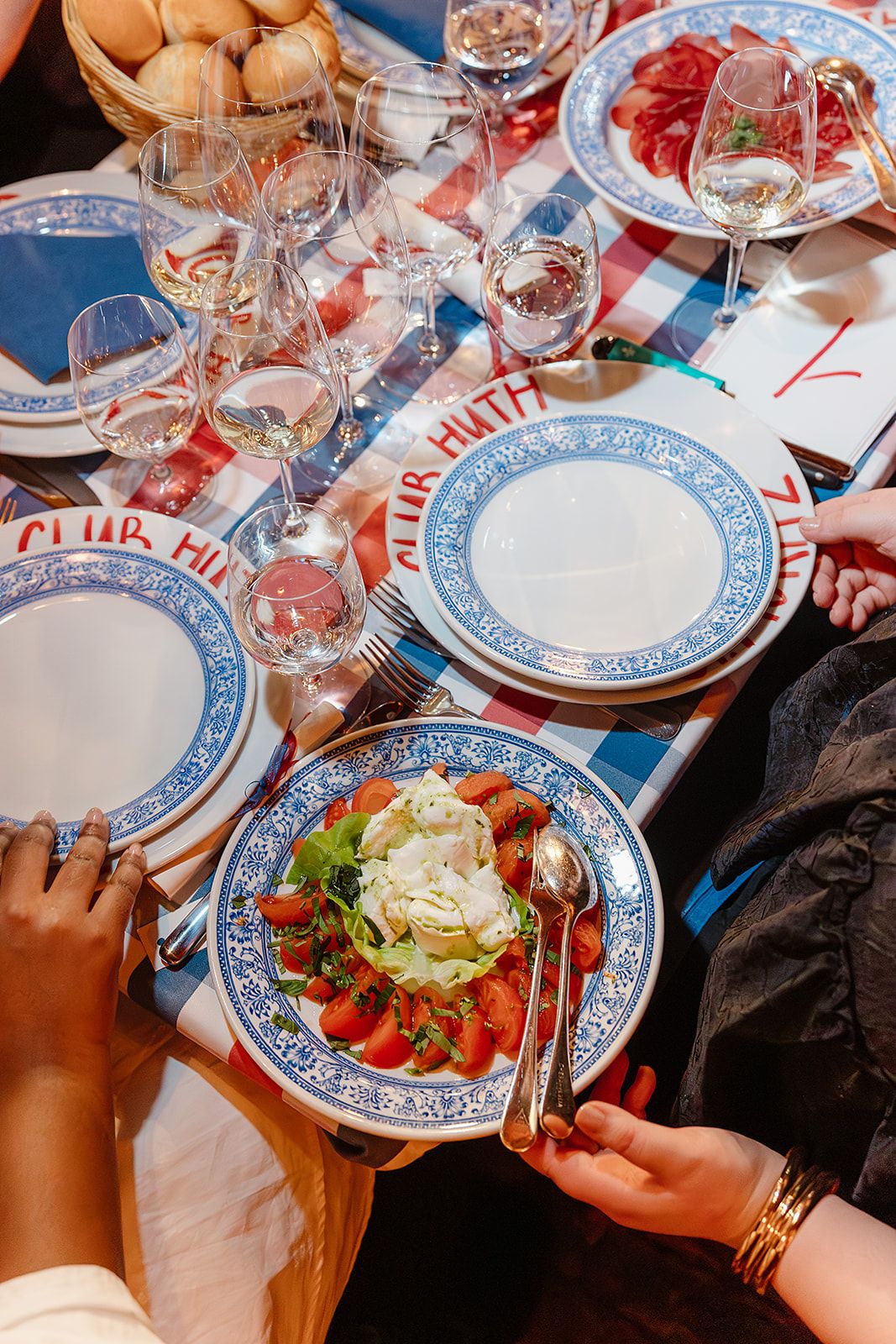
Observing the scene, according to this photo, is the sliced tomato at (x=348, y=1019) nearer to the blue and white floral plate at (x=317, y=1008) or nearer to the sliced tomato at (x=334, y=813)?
the blue and white floral plate at (x=317, y=1008)

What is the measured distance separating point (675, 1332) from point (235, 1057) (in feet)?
3.75

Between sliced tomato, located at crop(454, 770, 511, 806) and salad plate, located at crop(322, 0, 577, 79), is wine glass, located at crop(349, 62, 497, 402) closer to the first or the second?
salad plate, located at crop(322, 0, 577, 79)

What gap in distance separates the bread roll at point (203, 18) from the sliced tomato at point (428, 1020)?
4.20ft

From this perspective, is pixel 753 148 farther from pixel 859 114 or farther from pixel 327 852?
pixel 327 852

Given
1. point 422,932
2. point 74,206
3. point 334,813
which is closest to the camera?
point 422,932

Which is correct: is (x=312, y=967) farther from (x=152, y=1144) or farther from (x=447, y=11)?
(x=447, y=11)

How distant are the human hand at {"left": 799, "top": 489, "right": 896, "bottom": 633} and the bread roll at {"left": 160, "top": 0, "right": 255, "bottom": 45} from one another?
3.37 feet

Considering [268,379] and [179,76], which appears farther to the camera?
[179,76]

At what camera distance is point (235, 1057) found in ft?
3.14

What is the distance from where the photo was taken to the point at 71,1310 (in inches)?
32.6

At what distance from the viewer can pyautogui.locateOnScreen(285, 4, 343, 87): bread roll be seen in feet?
4.87

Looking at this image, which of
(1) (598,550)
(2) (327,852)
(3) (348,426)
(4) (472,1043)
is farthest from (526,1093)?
(3) (348,426)

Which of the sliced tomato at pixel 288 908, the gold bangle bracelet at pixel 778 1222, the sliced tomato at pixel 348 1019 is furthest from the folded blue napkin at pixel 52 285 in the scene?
the gold bangle bracelet at pixel 778 1222

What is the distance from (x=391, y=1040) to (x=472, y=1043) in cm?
7
